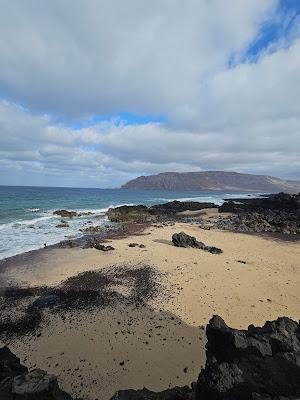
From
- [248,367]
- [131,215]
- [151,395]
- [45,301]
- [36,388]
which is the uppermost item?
[248,367]

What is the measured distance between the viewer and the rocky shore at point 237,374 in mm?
4766

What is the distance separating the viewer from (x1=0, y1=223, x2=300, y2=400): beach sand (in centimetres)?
793

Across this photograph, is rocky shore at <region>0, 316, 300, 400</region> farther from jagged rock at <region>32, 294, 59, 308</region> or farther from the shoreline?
jagged rock at <region>32, 294, 59, 308</region>

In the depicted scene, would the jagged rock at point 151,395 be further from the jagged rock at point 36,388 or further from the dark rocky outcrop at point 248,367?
the jagged rock at point 36,388

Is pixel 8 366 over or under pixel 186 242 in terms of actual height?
over

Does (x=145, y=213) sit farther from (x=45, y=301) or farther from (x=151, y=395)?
(x=151, y=395)

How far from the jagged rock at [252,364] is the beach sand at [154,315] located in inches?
99.1

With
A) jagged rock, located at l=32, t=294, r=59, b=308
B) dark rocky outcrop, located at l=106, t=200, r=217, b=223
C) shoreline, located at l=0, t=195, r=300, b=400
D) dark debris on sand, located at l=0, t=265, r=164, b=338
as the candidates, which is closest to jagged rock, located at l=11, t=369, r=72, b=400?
shoreline, located at l=0, t=195, r=300, b=400

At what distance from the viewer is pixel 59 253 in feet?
64.0

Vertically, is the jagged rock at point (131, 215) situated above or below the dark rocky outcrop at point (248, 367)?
below

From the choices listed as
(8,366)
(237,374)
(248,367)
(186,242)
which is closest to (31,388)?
(8,366)

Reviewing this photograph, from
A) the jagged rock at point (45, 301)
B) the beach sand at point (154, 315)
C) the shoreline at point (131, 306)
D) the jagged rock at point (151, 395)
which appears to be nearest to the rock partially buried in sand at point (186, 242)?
the shoreline at point (131, 306)

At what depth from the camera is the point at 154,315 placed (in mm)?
10695

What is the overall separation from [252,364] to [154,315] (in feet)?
19.1
